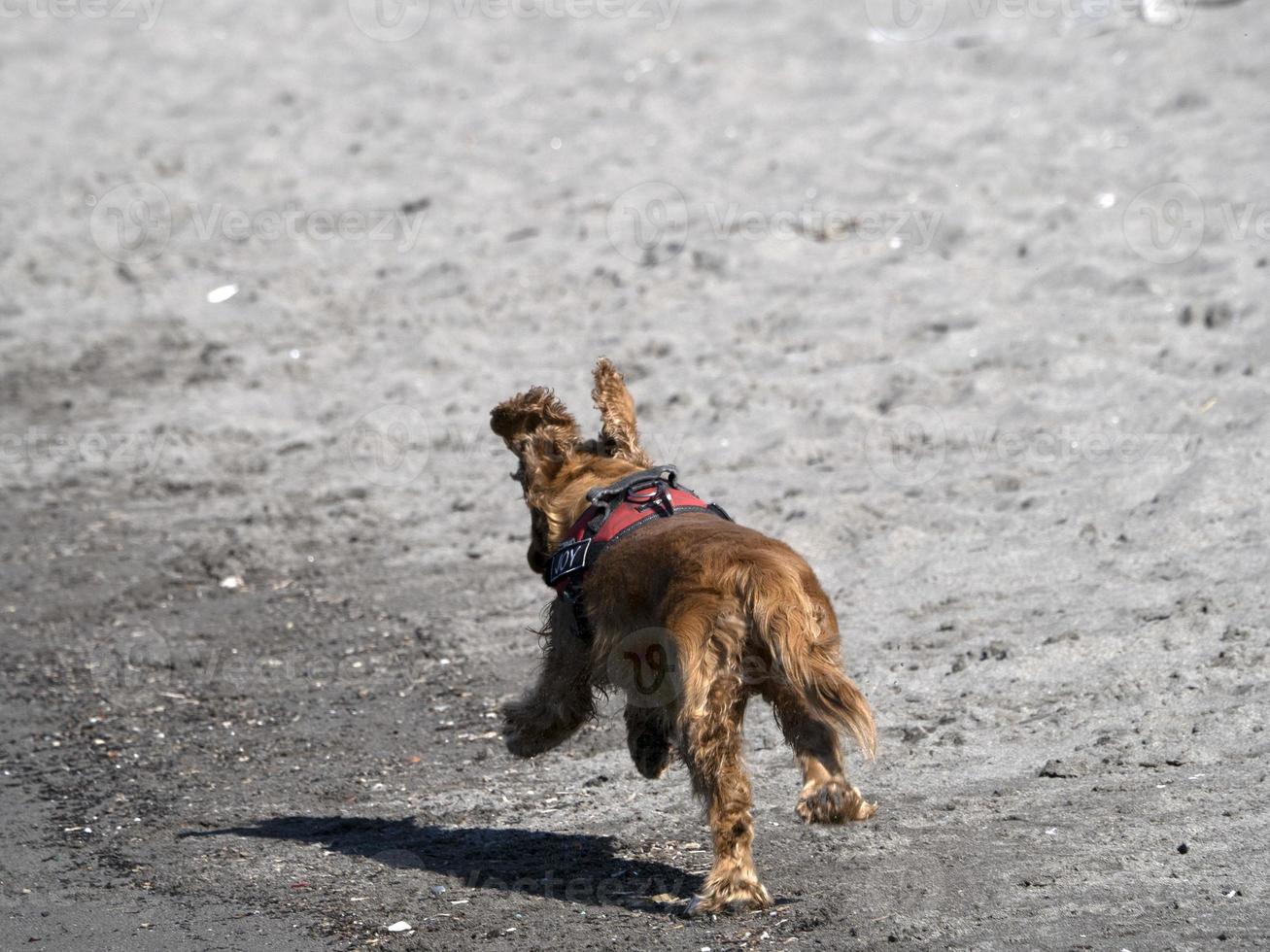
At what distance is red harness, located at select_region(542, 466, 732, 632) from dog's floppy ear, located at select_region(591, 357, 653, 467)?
513 millimetres

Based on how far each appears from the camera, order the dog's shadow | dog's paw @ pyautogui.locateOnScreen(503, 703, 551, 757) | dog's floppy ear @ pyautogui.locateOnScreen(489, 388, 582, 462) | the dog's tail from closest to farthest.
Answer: the dog's tail, the dog's shadow, dog's paw @ pyautogui.locateOnScreen(503, 703, 551, 757), dog's floppy ear @ pyautogui.locateOnScreen(489, 388, 582, 462)

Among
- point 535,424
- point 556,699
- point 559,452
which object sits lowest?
point 556,699

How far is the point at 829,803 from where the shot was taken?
15.2 feet

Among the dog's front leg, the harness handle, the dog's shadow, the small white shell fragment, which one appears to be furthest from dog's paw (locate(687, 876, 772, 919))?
the small white shell fragment

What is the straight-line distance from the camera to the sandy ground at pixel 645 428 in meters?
5.14

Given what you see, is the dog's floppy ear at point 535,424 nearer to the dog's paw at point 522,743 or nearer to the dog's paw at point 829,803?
the dog's paw at point 522,743

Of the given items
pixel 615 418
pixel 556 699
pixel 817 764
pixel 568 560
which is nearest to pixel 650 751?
pixel 556 699

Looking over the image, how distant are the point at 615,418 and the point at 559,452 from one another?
0.28 metres

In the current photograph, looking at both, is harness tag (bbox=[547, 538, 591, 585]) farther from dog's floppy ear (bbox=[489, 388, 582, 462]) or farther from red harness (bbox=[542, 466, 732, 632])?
dog's floppy ear (bbox=[489, 388, 582, 462])

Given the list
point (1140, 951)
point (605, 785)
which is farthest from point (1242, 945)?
point (605, 785)

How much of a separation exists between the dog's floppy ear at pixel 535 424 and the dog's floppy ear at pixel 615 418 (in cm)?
14

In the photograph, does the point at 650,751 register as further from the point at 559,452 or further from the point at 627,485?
the point at 559,452

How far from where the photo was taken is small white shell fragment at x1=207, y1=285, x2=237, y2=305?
12.2 m

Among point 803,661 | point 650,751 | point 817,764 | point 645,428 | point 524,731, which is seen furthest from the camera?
point 645,428
